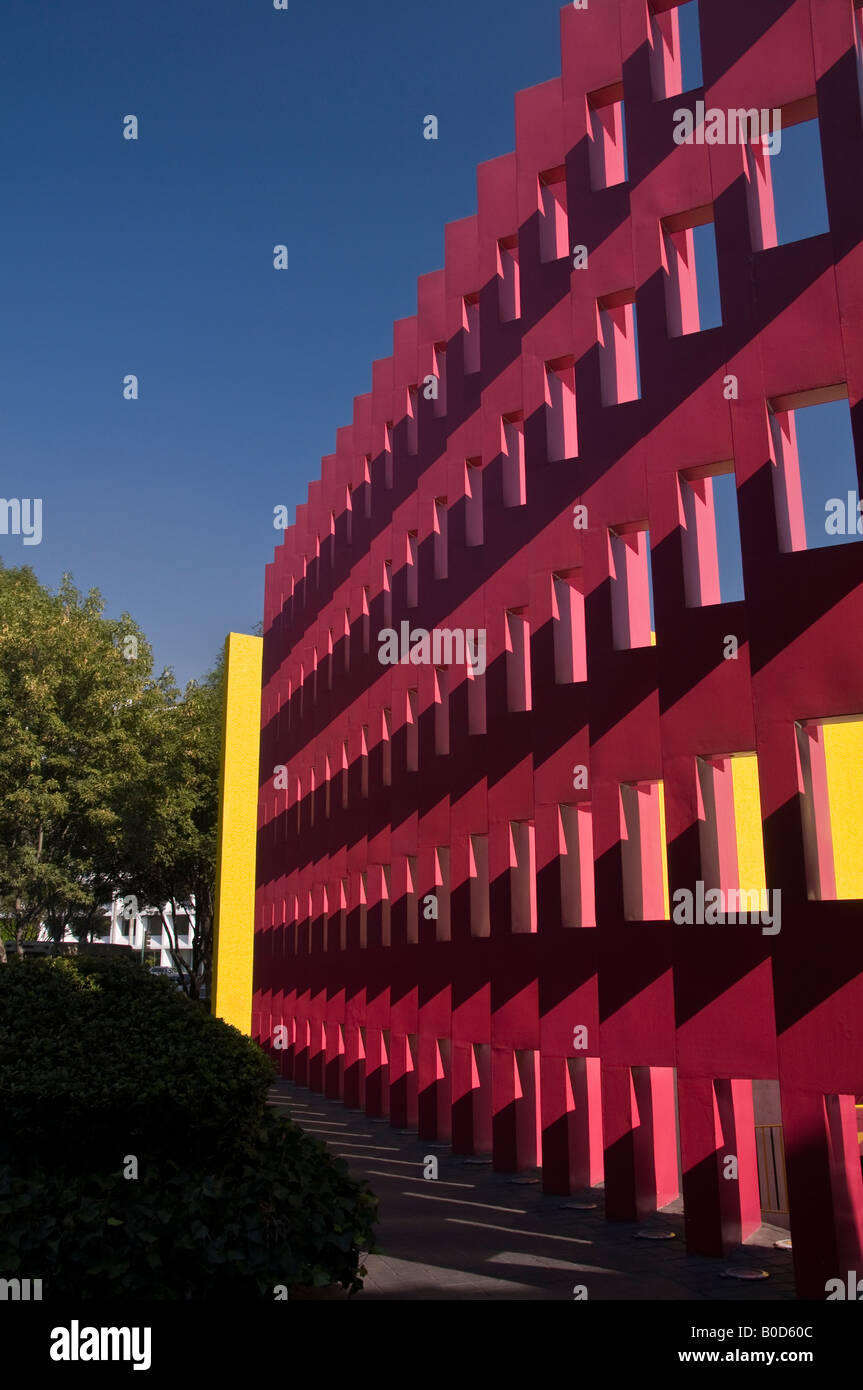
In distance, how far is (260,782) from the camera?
105 feet

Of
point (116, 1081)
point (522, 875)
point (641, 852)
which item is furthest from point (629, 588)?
point (116, 1081)

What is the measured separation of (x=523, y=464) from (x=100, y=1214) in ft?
A: 39.6

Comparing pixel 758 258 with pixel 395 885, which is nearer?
pixel 758 258

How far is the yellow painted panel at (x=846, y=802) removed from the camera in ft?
63.2

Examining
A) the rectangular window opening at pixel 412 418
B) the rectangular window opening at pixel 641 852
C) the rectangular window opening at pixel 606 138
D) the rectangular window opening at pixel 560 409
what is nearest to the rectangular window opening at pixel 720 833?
the rectangular window opening at pixel 641 852

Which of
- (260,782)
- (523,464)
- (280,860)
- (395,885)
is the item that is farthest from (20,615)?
(523,464)

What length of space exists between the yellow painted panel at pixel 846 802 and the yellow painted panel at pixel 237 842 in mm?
18239

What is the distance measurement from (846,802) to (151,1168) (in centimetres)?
1468

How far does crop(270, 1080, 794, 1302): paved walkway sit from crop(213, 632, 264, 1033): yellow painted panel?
17.6 metres

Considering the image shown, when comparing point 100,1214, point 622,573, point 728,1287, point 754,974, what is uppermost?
point 622,573

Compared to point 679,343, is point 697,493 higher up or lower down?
lower down

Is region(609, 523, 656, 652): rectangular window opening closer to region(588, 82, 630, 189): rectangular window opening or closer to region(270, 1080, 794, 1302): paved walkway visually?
region(588, 82, 630, 189): rectangular window opening

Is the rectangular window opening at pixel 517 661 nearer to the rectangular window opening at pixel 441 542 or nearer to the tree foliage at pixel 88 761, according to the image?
the rectangular window opening at pixel 441 542
